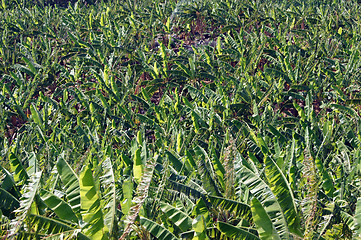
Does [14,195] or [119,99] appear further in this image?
[119,99]

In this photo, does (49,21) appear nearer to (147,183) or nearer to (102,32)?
(102,32)

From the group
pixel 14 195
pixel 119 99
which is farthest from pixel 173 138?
pixel 14 195

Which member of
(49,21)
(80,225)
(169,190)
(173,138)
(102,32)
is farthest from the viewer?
(49,21)

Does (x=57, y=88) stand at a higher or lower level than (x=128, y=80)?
lower

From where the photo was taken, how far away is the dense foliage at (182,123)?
80.3 inches

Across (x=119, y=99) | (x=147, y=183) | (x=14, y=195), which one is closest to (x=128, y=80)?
(x=119, y=99)

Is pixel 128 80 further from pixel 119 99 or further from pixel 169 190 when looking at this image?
pixel 169 190

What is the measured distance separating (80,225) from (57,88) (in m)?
2.42

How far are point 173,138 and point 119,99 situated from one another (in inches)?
38.9

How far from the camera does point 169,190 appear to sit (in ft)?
7.32

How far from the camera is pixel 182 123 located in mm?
3398

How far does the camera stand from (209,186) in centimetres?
229

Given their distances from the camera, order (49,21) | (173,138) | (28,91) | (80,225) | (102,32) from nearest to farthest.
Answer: (80,225) < (173,138) < (28,91) < (102,32) < (49,21)

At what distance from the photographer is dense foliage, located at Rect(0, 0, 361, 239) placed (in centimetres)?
204
